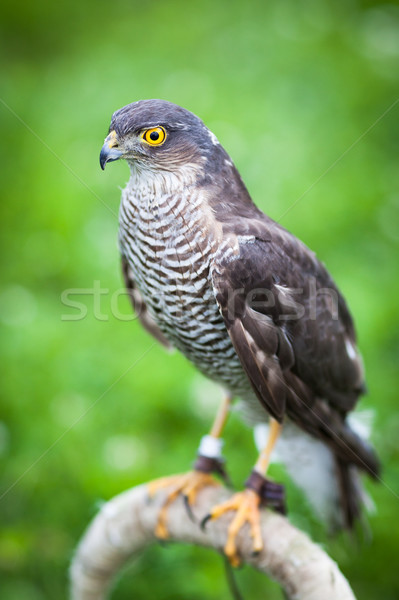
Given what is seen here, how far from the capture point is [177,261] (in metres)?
2.18

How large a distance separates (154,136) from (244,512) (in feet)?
4.37

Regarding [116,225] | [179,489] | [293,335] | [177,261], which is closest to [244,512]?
[179,489]

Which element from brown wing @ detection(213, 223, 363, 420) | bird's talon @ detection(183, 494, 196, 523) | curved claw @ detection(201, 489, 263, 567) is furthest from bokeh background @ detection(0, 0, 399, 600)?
brown wing @ detection(213, 223, 363, 420)

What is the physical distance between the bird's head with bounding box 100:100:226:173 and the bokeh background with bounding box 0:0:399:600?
1.41 m

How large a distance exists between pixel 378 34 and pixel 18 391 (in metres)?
5.40

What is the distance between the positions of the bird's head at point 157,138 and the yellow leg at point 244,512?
108cm

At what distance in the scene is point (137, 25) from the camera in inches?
302

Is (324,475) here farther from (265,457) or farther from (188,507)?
(188,507)

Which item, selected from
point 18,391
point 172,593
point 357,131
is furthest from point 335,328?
point 357,131

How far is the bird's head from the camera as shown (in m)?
2.12

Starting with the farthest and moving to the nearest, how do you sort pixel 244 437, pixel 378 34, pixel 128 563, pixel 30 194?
pixel 378 34
pixel 30 194
pixel 244 437
pixel 128 563

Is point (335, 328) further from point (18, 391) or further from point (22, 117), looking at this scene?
point (22, 117)

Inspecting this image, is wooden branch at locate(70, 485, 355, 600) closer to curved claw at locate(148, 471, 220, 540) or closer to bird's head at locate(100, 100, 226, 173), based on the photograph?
curved claw at locate(148, 471, 220, 540)

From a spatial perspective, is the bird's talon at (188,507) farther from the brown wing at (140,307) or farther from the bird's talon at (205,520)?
the brown wing at (140,307)
